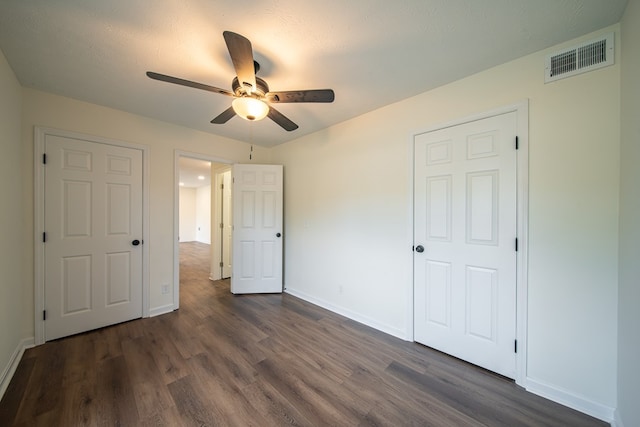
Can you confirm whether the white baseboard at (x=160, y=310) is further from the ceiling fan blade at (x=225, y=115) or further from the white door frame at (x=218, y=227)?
the ceiling fan blade at (x=225, y=115)

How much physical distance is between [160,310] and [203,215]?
7605mm

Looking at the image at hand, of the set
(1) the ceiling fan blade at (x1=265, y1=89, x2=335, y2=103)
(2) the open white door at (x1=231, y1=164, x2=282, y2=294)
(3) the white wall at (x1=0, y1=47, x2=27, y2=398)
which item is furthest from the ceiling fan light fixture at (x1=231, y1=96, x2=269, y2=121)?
(2) the open white door at (x1=231, y1=164, x2=282, y2=294)

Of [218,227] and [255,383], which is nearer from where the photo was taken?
[255,383]

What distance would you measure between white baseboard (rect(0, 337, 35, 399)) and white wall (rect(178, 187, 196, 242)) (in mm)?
8160

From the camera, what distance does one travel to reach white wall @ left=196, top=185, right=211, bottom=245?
942 centimetres

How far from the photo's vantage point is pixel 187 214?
32.1 feet

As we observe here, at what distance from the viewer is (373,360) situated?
78.5 inches

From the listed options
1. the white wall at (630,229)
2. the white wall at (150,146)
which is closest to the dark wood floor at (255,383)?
the white wall at (630,229)

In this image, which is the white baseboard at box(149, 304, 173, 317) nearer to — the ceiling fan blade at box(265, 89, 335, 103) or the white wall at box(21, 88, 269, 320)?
the white wall at box(21, 88, 269, 320)

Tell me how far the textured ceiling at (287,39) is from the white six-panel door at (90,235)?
0.69 metres

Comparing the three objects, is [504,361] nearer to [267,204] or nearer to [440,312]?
[440,312]

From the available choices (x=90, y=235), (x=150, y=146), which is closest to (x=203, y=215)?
(x=150, y=146)

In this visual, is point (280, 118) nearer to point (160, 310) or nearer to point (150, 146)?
point (150, 146)

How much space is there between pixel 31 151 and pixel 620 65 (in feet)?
15.3
